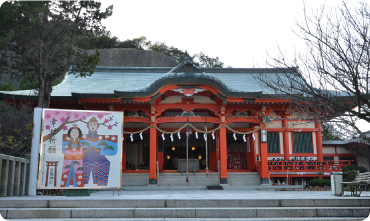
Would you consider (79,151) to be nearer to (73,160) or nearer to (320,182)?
(73,160)

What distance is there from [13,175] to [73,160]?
64.6 inches

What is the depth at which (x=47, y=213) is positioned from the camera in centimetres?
654

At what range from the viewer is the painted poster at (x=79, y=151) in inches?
351

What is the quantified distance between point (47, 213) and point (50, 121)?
3.43 metres

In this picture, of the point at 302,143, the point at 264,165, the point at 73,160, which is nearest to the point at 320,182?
the point at 264,165

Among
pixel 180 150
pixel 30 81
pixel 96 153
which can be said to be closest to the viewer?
pixel 96 153

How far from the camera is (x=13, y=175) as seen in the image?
8.65 meters

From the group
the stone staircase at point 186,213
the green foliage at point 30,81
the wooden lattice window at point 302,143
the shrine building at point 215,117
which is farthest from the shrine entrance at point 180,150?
the stone staircase at point 186,213

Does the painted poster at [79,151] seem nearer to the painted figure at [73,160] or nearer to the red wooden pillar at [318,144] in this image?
the painted figure at [73,160]

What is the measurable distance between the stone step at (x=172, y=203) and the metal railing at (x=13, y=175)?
157cm

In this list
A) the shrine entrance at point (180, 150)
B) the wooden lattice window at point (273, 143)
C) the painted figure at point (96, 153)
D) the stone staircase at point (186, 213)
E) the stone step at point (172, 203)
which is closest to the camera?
the stone staircase at point (186, 213)

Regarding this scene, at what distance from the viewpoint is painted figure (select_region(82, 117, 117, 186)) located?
9.10 m

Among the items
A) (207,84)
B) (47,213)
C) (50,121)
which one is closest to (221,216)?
(47,213)

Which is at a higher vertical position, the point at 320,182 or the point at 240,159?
the point at 240,159
